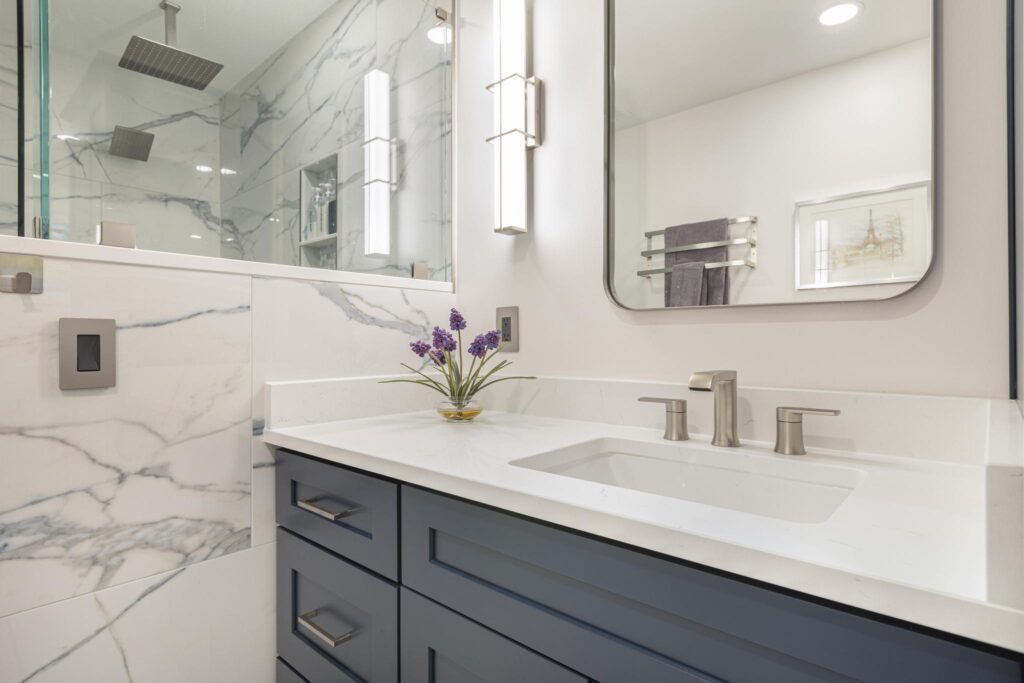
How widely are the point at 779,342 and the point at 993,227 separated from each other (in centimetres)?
37

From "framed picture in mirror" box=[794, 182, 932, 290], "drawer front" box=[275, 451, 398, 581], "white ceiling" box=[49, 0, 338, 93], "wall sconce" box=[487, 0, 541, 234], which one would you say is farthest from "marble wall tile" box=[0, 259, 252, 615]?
"framed picture in mirror" box=[794, 182, 932, 290]

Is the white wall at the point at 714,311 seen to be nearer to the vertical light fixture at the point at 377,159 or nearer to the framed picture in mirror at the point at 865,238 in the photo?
the framed picture in mirror at the point at 865,238

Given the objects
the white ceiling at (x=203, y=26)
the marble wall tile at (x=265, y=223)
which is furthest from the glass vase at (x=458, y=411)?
the white ceiling at (x=203, y=26)

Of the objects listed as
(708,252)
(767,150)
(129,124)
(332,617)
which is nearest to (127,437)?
(332,617)

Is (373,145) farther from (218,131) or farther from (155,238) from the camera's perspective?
(155,238)

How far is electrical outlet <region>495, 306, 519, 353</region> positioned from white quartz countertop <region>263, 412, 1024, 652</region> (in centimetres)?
52

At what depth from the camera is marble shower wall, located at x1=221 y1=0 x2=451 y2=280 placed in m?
1.50

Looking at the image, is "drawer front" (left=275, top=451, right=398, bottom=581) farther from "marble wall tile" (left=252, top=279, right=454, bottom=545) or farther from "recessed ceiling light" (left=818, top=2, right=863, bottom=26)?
"recessed ceiling light" (left=818, top=2, right=863, bottom=26)

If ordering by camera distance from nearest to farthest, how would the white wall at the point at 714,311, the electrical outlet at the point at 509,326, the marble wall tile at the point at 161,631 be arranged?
the white wall at the point at 714,311 → the marble wall tile at the point at 161,631 → the electrical outlet at the point at 509,326

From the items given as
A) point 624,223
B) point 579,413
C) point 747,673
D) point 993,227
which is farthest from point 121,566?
point 993,227

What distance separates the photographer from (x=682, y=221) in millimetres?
1183

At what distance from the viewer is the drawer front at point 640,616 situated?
460mm

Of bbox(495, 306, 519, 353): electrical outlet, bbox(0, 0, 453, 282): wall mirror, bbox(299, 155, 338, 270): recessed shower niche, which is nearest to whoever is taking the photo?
bbox(0, 0, 453, 282): wall mirror

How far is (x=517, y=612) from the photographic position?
0.72 m
